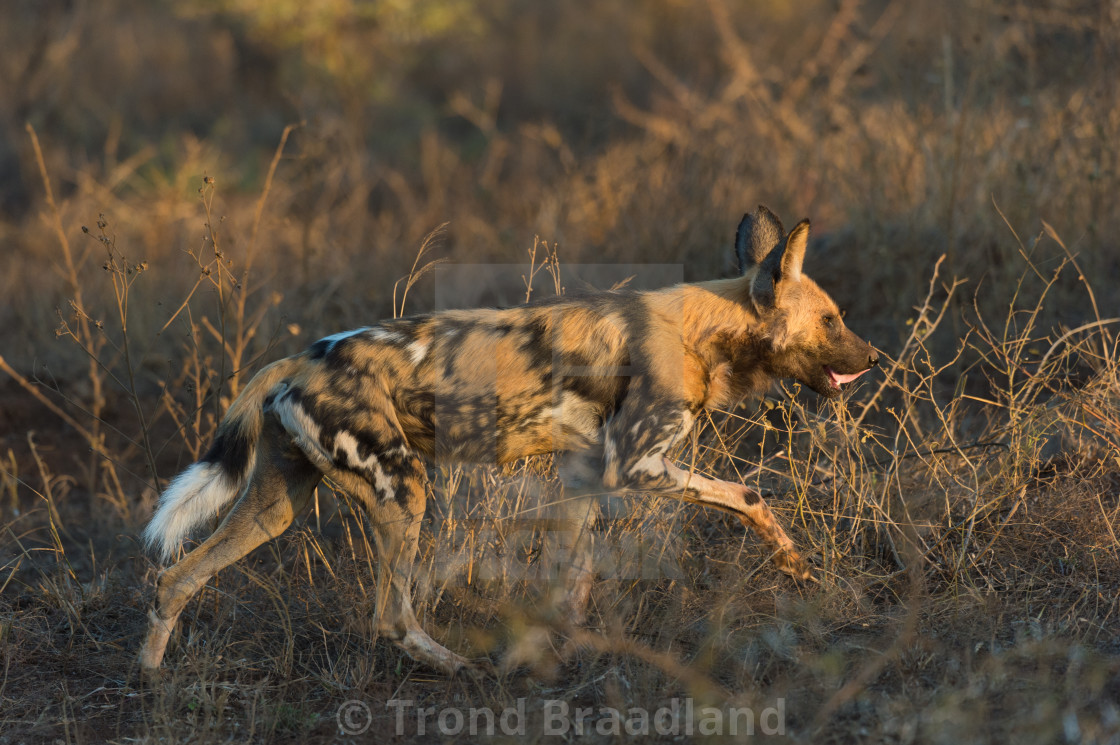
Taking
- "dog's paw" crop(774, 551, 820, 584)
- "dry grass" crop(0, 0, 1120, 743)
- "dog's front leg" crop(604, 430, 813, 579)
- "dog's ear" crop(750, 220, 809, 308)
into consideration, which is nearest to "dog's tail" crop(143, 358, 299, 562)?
"dry grass" crop(0, 0, 1120, 743)

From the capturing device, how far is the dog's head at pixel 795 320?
3.51 metres

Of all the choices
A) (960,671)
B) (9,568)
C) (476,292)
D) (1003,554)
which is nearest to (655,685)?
(960,671)

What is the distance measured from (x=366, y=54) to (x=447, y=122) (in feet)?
4.19

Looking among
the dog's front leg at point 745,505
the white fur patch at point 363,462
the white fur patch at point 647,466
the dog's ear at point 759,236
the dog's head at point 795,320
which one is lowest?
the dog's front leg at point 745,505

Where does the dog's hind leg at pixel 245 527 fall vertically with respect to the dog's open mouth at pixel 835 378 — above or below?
below

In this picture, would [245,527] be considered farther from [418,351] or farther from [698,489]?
[698,489]

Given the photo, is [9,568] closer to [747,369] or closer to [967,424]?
[747,369]

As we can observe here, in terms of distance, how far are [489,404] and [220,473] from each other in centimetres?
88

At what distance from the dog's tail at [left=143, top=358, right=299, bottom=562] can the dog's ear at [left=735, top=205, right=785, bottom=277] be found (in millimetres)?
1616

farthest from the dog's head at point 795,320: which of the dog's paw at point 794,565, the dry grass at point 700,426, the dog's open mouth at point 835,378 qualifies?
the dog's paw at point 794,565

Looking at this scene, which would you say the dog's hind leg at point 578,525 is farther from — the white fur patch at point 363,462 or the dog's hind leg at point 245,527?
the dog's hind leg at point 245,527

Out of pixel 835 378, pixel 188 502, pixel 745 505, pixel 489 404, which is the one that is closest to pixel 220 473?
pixel 188 502

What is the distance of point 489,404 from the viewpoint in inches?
133

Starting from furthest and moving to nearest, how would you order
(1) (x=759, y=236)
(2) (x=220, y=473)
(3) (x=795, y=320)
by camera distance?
(1) (x=759, y=236) → (3) (x=795, y=320) → (2) (x=220, y=473)
